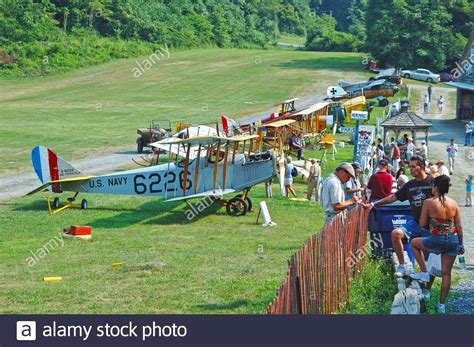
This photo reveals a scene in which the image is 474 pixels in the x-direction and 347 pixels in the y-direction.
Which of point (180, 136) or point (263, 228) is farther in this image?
point (180, 136)

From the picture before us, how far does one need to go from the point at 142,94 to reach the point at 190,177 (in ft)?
145

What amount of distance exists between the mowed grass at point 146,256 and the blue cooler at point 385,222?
61.5 inches

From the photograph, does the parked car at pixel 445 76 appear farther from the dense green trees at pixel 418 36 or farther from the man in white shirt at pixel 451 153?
the man in white shirt at pixel 451 153

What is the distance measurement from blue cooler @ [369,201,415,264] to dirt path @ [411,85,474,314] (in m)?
1.22

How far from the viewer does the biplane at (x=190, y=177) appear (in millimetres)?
22625

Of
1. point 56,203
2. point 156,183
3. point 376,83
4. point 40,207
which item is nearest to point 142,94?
point 376,83

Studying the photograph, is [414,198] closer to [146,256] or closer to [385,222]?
[385,222]

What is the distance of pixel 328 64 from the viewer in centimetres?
8581

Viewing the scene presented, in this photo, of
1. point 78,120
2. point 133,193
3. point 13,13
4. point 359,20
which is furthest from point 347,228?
point 359,20

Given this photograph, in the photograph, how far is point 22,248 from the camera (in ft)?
58.6

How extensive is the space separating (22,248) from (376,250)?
7263 millimetres

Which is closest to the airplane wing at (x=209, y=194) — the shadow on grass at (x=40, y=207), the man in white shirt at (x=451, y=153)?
the shadow on grass at (x=40, y=207)

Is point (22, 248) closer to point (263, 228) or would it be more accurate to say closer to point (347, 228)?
point (263, 228)
